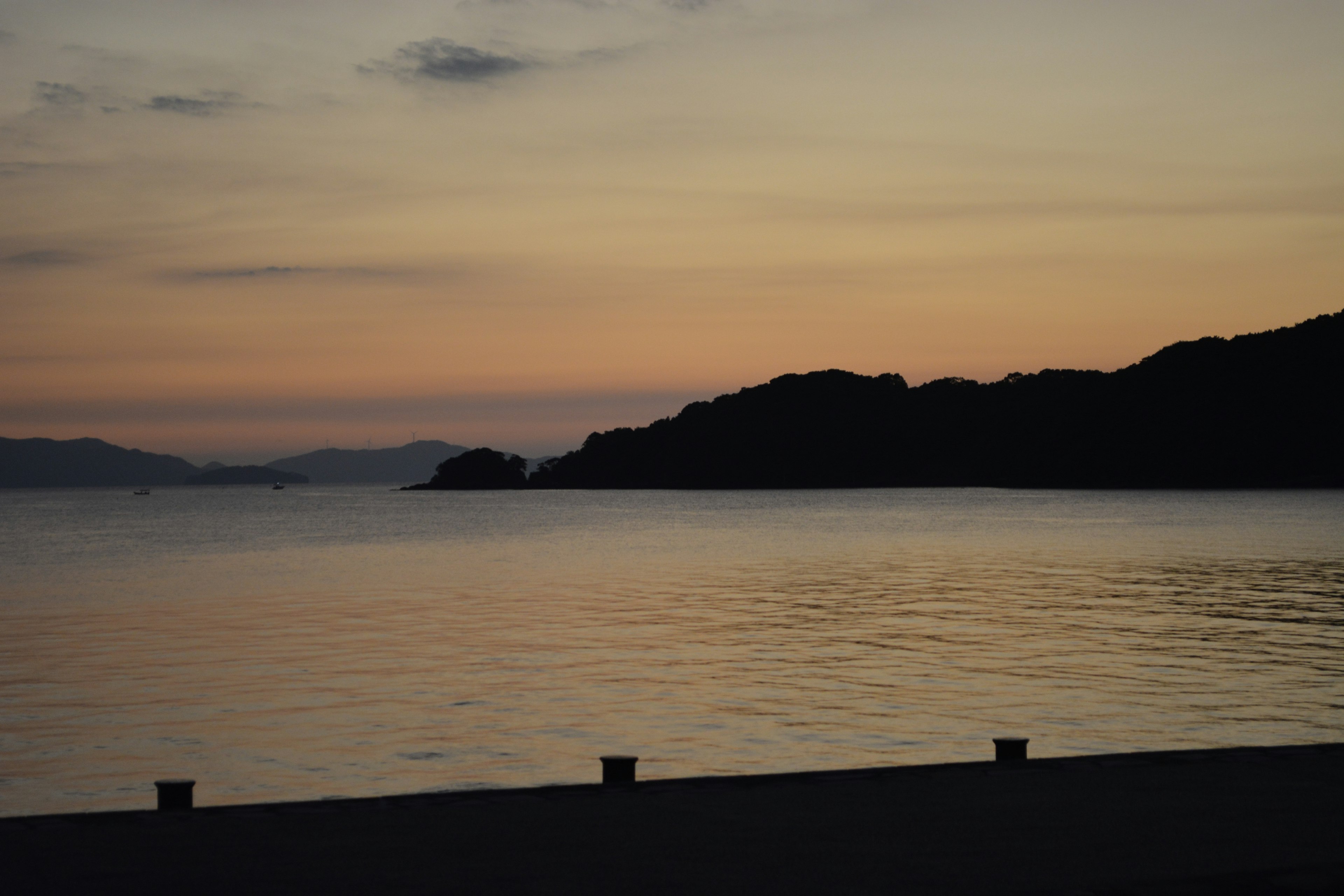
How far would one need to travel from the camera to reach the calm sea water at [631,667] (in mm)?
18016

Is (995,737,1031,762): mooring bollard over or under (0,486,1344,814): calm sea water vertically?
over

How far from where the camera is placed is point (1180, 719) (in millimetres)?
19766

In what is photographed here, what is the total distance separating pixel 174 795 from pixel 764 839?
4791 millimetres

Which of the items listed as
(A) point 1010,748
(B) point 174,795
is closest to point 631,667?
(A) point 1010,748

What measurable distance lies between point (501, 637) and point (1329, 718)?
68.4 feet

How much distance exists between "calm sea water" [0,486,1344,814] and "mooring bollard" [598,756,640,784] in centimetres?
593

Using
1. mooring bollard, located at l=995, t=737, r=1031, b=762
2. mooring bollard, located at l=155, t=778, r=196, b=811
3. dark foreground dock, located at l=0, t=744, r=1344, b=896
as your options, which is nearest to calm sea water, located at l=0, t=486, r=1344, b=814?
mooring bollard, located at l=995, t=737, r=1031, b=762

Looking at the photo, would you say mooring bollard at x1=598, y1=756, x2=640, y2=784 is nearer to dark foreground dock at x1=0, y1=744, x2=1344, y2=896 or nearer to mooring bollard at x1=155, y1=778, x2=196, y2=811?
dark foreground dock at x1=0, y1=744, x2=1344, y2=896

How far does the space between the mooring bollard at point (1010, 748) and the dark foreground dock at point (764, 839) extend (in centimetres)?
59

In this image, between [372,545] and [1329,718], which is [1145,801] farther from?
[372,545]

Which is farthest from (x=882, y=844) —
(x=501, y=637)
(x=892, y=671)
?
(x=501, y=637)

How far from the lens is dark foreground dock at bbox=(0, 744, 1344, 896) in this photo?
7730mm

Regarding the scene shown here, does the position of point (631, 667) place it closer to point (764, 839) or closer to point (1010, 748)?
point (1010, 748)

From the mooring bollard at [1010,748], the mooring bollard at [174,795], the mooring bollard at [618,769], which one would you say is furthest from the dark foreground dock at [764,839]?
the mooring bollard at [1010,748]
